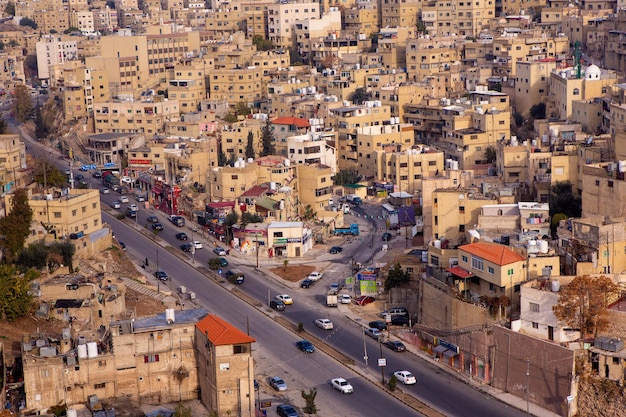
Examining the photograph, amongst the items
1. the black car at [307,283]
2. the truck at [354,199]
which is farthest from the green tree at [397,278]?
the truck at [354,199]

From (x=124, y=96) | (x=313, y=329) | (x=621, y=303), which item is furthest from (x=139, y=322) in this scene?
(x=124, y=96)

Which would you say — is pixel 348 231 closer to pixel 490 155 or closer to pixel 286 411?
pixel 490 155

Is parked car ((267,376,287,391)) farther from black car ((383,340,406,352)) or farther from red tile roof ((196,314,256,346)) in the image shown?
black car ((383,340,406,352))

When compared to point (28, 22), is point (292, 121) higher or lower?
lower

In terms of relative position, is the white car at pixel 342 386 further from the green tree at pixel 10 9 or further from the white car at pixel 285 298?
the green tree at pixel 10 9

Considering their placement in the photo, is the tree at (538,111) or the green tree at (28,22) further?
the green tree at (28,22)

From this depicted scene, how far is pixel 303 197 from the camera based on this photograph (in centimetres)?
5050

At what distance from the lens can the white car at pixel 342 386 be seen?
106ft


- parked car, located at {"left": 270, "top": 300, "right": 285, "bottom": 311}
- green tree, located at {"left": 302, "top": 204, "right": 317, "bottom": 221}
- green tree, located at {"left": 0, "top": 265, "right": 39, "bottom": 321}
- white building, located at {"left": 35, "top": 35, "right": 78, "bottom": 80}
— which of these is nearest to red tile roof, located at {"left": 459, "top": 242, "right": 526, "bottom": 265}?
parked car, located at {"left": 270, "top": 300, "right": 285, "bottom": 311}

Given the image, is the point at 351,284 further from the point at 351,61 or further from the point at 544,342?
the point at 351,61

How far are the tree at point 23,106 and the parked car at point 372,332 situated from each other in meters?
43.2

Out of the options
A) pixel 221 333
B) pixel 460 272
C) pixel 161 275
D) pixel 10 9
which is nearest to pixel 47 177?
pixel 161 275

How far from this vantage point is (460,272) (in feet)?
117

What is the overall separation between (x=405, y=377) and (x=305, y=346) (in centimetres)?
363
